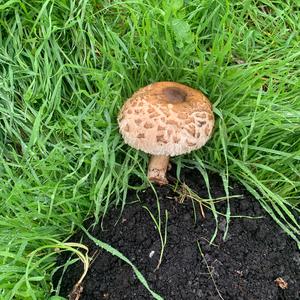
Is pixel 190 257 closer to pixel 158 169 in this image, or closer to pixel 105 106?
pixel 158 169

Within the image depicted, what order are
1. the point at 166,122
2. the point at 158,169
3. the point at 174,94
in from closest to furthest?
the point at 166,122 → the point at 174,94 → the point at 158,169

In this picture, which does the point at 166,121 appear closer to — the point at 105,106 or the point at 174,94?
the point at 174,94

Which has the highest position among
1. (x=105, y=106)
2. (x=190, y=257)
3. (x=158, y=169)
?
(x=105, y=106)

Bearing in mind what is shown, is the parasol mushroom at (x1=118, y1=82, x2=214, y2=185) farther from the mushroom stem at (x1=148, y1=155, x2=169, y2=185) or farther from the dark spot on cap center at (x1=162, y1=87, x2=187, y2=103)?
the mushroom stem at (x1=148, y1=155, x2=169, y2=185)

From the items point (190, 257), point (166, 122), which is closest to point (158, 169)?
point (166, 122)

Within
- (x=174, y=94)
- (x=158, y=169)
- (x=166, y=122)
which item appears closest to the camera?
(x=166, y=122)

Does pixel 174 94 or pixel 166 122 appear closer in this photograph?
pixel 166 122

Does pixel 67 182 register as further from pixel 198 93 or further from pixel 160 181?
pixel 198 93

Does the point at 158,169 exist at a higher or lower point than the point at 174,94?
lower
